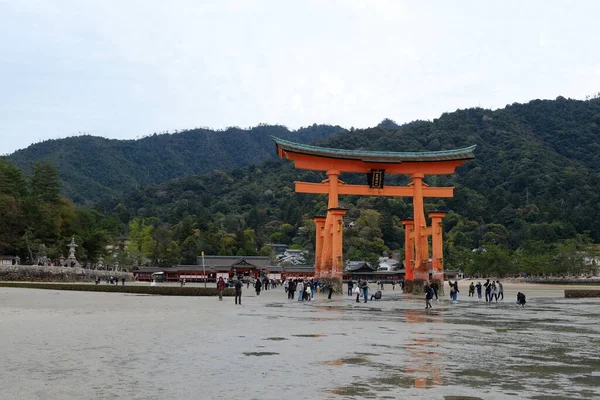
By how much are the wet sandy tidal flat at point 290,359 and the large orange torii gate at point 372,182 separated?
21267mm

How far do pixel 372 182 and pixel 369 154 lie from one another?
7.95 feet

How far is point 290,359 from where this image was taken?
37.5ft

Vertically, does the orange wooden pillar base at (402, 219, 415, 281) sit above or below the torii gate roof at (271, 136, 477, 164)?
below

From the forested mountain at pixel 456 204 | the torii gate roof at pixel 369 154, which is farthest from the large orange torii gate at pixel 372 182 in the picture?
the forested mountain at pixel 456 204

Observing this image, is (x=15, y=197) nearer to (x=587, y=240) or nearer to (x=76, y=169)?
(x=587, y=240)

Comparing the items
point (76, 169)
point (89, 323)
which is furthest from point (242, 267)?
point (76, 169)

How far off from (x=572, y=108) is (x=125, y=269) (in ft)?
479

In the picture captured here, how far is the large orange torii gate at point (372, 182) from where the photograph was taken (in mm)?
41281

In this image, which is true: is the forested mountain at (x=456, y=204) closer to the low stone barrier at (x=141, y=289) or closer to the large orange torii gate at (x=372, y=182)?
the low stone barrier at (x=141, y=289)

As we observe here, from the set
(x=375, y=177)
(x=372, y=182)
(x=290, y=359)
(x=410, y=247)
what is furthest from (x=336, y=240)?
(x=290, y=359)

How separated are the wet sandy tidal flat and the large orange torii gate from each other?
837 inches

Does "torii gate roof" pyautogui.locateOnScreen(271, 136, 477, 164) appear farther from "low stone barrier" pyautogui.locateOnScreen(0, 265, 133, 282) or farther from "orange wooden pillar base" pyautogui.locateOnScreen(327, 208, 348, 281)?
"low stone barrier" pyautogui.locateOnScreen(0, 265, 133, 282)

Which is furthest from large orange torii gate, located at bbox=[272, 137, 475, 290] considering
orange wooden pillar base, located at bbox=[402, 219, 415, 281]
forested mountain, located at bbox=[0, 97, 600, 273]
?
forested mountain, located at bbox=[0, 97, 600, 273]

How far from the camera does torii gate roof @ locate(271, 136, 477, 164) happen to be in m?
41.9
